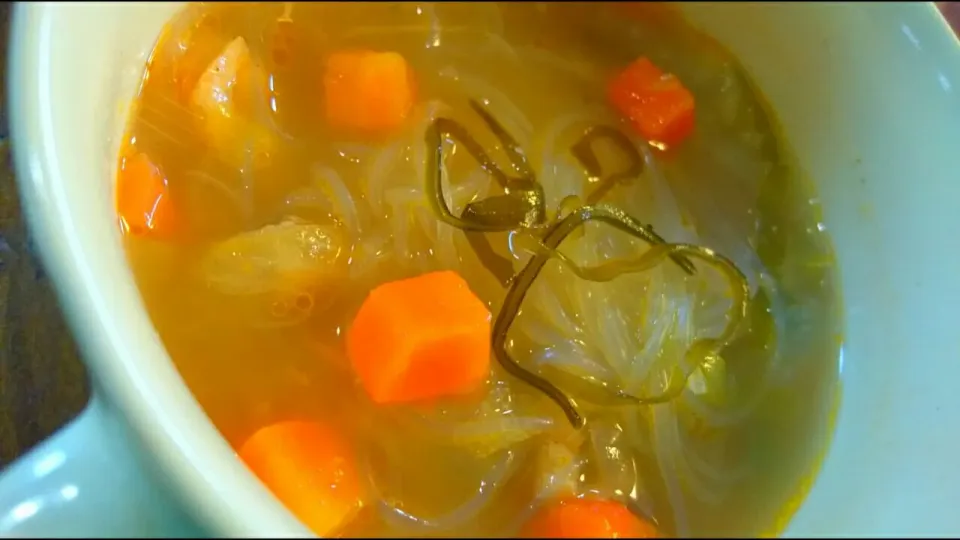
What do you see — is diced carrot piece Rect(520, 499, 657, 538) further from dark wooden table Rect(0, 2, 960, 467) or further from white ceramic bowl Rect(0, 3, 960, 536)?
dark wooden table Rect(0, 2, 960, 467)

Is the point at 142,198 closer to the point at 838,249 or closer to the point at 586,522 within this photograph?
the point at 586,522

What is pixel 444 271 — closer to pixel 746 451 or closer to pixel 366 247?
pixel 366 247

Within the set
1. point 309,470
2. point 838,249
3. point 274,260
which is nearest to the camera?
point 309,470

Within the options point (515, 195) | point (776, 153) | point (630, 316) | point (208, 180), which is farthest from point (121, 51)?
point (776, 153)

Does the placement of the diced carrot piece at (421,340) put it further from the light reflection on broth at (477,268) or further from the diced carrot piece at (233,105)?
the diced carrot piece at (233,105)

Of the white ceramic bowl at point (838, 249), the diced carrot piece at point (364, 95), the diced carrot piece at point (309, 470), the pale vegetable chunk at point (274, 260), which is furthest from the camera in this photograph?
the diced carrot piece at point (364, 95)

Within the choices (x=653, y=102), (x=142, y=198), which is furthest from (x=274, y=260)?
(x=653, y=102)

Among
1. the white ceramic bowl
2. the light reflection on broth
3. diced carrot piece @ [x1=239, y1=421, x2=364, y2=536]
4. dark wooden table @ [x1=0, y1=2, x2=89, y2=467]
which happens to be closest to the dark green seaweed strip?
the light reflection on broth

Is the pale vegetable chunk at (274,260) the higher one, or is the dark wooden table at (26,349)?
the pale vegetable chunk at (274,260)

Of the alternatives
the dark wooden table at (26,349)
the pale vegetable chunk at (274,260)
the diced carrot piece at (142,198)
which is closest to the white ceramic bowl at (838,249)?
the diced carrot piece at (142,198)
